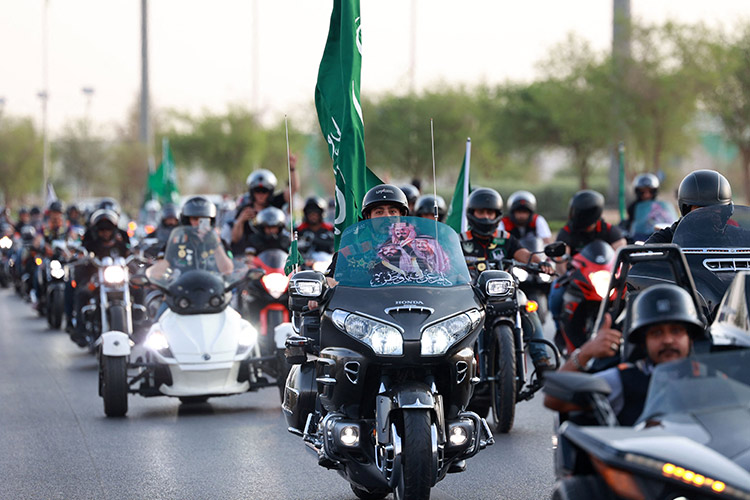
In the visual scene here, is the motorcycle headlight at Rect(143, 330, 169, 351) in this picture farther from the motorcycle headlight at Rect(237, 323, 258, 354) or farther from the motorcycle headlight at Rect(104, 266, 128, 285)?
the motorcycle headlight at Rect(104, 266, 128, 285)

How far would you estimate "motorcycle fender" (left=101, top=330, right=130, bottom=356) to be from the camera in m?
11.0

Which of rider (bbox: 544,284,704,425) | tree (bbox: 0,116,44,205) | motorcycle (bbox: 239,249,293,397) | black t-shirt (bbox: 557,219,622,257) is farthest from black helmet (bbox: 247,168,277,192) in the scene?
tree (bbox: 0,116,44,205)

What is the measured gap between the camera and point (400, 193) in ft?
28.1

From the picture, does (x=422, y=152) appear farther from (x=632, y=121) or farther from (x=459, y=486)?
(x=459, y=486)

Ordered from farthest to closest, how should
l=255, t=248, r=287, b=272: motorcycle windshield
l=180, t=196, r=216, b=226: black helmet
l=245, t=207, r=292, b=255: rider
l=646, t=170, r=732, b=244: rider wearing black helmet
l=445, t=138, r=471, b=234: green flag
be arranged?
1. l=445, t=138, r=471, b=234: green flag
2. l=245, t=207, r=292, b=255: rider
3. l=255, t=248, r=287, b=272: motorcycle windshield
4. l=180, t=196, r=216, b=226: black helmet
5. l=646, t=170, r=732, b=244: rider wearing black helmet

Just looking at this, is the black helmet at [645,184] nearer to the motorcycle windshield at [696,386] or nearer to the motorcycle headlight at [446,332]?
the motorcycle headlight at [446,332]

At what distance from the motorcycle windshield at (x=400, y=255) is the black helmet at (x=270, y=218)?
647cm

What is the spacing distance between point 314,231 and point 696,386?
417 inches

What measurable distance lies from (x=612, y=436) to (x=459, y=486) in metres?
3.85

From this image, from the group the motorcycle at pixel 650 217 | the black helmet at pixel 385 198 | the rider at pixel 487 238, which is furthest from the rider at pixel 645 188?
the black helmet at pixel 385 198

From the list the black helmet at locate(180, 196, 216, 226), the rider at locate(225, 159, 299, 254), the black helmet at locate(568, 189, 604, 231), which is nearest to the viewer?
the black helmet at locate(568, 189, 604, 231)

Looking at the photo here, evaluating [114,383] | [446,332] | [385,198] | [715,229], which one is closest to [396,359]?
[446,332]

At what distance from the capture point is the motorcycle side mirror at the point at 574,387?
490 cm

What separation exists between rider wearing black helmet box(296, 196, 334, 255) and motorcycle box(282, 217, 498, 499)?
287 inches
